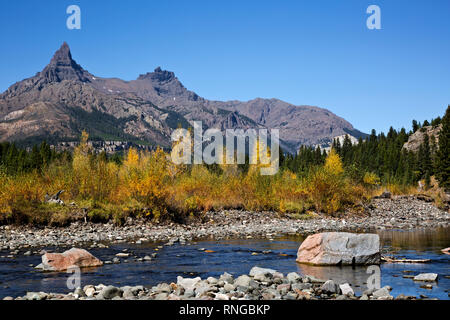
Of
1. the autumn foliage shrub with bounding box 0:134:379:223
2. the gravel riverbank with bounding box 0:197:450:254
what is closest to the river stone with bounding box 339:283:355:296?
the gravel riverbank with bounding box 0:197:450:254

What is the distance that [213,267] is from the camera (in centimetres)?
1421

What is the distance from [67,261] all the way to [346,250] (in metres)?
9.59

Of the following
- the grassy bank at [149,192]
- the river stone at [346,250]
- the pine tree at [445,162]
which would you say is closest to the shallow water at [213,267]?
the river stone at [346,250]

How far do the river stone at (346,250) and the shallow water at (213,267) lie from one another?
1.52 ft

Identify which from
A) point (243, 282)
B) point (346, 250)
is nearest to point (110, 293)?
point (243, 282)

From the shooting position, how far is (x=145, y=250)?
18.0m

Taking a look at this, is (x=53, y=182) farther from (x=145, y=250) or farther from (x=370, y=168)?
(x=370, y=168)

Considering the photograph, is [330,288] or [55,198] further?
[55,198]

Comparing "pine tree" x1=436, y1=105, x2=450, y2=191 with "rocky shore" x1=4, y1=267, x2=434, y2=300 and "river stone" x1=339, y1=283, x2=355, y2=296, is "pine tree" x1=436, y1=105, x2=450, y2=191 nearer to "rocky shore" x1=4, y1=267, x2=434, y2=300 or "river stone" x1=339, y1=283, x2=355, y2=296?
"river stone" x1=339, y1=283, x2=355, y2=296

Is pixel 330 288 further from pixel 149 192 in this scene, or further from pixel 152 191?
pixel 149 192

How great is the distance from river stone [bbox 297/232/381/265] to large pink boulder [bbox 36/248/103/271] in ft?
25.2

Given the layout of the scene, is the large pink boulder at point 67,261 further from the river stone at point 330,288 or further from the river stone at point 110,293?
the river stone at point 330,288

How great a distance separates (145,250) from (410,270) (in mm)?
10722

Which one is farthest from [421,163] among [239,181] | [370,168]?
[239,181]
